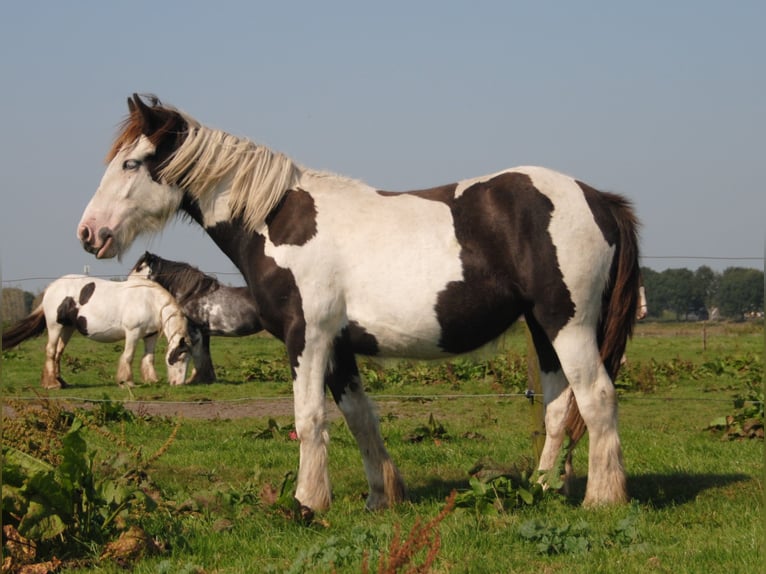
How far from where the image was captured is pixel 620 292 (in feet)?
18.1

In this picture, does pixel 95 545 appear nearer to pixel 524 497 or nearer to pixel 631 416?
pixel 524 497

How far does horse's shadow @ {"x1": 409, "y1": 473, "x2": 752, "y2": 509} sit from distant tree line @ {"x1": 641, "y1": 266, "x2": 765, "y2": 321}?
34.4 ft

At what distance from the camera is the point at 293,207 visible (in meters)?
5.81

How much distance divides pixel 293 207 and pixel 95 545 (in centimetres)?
237

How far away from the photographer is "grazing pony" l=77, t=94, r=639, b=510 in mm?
5402

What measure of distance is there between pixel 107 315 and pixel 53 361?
1.30 meters

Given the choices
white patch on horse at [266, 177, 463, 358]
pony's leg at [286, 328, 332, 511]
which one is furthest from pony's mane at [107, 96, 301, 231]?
pony's leg at [286, 328, 332, 511]

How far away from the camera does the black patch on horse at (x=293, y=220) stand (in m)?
5.67

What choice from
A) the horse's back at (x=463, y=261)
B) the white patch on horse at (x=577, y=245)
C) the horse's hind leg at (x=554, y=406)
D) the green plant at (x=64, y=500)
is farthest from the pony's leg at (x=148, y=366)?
the white patch on horse at (x=577, y=245)

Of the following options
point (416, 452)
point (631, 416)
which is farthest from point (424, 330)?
point (631, 416)

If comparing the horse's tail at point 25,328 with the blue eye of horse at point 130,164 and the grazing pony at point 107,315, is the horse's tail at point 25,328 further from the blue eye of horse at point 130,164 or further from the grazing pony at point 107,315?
the blue eye of horse at point 130,164

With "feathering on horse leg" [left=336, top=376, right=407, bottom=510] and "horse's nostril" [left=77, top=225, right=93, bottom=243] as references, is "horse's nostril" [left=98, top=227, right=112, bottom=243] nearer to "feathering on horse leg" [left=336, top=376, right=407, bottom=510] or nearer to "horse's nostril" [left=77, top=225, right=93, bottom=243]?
"horse's nostril" [left=77, top=225, right=93, bottom=243]

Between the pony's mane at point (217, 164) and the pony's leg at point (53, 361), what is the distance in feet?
36.1

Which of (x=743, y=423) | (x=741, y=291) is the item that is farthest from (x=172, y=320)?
(x=741, y=291)
